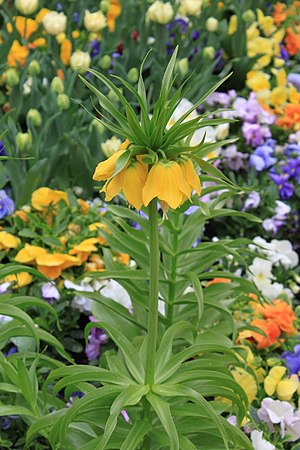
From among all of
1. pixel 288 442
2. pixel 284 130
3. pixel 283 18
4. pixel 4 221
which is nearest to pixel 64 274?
pixel 4 221

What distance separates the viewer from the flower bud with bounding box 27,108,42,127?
8.79 feet

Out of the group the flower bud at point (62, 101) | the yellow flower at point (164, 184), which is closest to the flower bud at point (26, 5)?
the flower bud at point (62, 101)

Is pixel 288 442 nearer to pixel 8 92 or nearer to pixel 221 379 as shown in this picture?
pixel 221 379

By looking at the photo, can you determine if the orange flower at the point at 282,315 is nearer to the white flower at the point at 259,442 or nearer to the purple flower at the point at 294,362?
the purple flower at the point at 294,362

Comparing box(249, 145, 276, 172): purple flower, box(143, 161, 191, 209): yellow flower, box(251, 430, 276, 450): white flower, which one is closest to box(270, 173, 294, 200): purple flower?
box(249, 145, 276, 172): purple flower

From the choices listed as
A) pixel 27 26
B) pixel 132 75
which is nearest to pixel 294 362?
pixel 132 75

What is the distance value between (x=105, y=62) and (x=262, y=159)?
0.69 metres

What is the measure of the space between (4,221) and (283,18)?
213 cm

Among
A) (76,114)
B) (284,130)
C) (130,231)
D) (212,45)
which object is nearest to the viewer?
(130,231)

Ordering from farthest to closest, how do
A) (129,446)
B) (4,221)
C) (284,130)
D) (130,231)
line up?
(284,130)
(4,221)
(130,231)
(129,446)

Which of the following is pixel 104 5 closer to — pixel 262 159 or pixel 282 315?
pixel 262 159

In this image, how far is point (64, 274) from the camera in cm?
222

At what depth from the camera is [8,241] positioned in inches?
88.1

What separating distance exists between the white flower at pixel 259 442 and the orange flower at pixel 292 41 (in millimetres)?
2538
